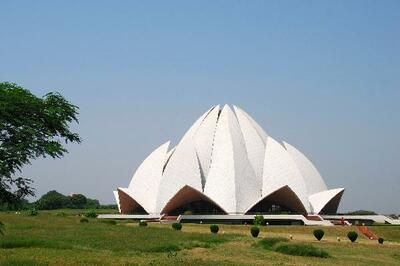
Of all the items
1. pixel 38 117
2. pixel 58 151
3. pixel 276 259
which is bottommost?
pixel 276 259

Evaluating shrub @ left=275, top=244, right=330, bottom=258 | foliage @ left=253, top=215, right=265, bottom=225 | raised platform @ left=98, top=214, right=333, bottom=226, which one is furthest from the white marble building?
shrub @ left=275, top=244, right=330, bottom=258

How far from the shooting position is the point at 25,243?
74.4 ft

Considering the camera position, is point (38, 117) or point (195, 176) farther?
point (195, 176)

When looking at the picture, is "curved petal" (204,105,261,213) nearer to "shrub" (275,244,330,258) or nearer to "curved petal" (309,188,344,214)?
"curved petal" (309,188,344,214)

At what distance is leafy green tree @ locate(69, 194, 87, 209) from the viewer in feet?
320

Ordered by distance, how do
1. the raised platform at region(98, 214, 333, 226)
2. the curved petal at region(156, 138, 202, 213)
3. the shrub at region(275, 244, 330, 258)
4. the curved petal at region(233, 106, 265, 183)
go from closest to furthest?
the shrub at region(275, 244, 330, 258) < the raised platform at region(98, 214, 333, 226) < the curved petal at region(156, 138, 202, 213) < the curved petal at region(233, 106, 265, 183)

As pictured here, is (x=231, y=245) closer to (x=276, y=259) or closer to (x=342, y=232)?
(x=276, y=259)

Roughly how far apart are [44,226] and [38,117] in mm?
20490

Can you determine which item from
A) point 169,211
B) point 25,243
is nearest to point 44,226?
point 25,243

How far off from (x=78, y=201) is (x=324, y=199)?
55465 mm

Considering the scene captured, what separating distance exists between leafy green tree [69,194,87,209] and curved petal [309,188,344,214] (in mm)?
52190

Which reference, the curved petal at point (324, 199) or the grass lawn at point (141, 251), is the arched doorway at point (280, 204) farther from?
the grass lawn at point (141, 251)

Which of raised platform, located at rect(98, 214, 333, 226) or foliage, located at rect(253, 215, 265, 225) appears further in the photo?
raised platform, located at rect(98, 214, 333, 226)

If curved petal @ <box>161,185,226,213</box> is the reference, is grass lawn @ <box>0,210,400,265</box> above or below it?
below
